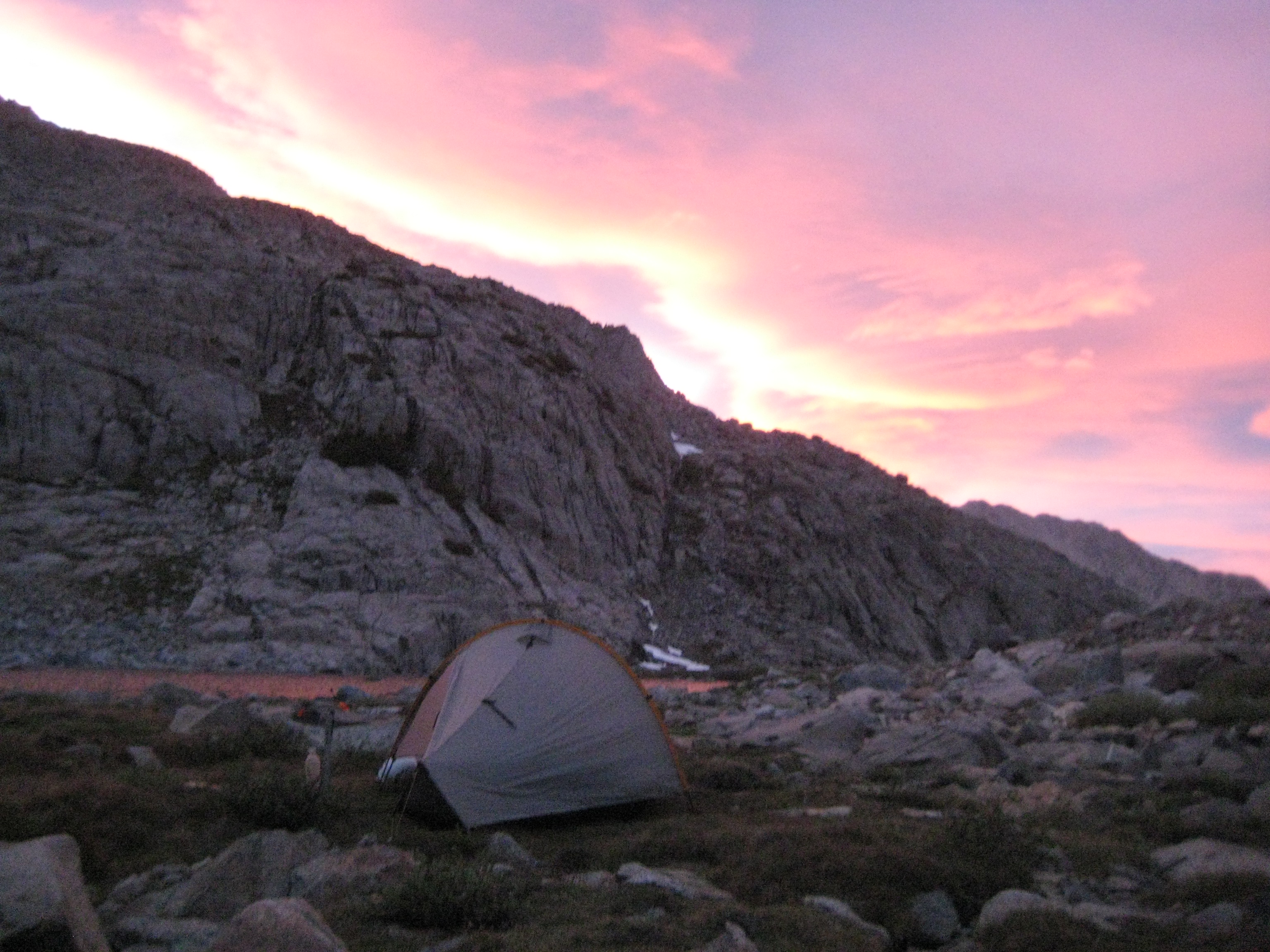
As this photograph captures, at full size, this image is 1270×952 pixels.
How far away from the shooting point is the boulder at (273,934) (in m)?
5.44

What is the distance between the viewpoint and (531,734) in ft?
39.0

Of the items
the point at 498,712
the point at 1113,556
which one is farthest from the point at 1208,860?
the point at 1113,556

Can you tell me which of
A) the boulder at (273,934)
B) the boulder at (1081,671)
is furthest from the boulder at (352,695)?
the boulder at (273,934)

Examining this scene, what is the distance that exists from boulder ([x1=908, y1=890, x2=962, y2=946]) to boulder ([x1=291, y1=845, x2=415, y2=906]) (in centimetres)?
455

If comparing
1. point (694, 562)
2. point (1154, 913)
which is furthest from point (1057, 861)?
point (694, 562)

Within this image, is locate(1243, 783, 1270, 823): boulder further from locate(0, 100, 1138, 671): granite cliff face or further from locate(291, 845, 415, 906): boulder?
locate(0, 100, 1138, 671): granite cliff face

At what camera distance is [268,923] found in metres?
5.54

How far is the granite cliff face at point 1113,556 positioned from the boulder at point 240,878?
125423 millimetres

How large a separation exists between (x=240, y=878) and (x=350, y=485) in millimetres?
36929

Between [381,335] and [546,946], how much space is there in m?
49.5

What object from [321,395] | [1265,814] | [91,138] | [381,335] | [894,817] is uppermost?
[91,138]

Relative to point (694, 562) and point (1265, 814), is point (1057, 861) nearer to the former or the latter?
point (1265, 814)

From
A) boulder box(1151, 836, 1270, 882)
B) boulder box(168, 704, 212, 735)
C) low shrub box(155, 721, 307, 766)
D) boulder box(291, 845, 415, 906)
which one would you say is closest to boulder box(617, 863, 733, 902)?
boulder box(291, 845, 415, 906)

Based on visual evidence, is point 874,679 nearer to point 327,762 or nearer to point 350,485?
point 327,762
